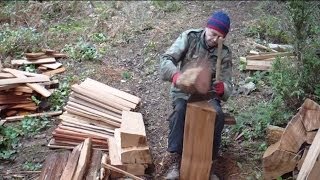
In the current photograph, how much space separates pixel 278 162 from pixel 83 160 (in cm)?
191

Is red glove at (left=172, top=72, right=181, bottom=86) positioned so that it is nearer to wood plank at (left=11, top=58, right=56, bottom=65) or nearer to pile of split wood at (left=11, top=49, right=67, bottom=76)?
pile of split wood at (left=11, top=49, right=67, bottom=76)

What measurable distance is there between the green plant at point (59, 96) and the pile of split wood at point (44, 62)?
1.66 feet

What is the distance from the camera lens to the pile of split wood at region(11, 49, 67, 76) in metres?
6.85

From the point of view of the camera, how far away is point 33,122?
5.55 meters

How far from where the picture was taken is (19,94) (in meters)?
5.86

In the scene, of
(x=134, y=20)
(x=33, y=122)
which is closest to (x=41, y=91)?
(x=33, y=122)

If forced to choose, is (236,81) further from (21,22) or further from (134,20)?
(21,22)

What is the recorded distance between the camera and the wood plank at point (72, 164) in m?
4.23

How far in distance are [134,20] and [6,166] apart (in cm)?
469

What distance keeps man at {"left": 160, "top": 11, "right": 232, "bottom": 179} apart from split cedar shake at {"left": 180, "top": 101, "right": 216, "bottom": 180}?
0.64ft

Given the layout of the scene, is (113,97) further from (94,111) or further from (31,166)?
(31,166)

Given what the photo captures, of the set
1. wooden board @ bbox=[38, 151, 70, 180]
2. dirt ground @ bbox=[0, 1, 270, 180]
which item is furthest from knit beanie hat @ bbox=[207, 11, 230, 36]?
wooden board @ bbox=[38, 151, 70, 180]

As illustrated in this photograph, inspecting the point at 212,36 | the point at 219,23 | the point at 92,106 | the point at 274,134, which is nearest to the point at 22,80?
the point at 92,106

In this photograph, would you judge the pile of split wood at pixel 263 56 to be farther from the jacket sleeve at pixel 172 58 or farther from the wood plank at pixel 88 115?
the wood plank at pixel 88 115
